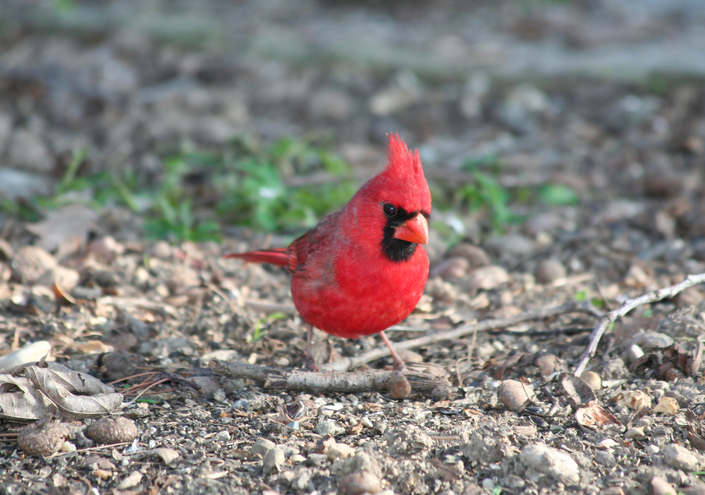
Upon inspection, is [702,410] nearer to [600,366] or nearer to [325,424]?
[600,366]

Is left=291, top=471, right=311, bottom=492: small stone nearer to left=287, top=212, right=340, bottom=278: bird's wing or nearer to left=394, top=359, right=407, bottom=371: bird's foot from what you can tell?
left=394, top=359, right=407, bottom=371: bird's foot

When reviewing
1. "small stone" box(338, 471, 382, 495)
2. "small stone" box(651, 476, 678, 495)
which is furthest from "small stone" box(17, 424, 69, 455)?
"small stone" box(651, 476, 678, 495)

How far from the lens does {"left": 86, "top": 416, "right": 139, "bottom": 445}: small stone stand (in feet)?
7.23

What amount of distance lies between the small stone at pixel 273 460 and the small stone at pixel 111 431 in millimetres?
480

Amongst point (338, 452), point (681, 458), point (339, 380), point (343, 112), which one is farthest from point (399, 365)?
point (343, 112)

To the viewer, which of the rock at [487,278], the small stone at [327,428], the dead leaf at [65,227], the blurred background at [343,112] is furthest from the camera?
the blurred background at [343,112]

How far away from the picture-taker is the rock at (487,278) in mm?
3549

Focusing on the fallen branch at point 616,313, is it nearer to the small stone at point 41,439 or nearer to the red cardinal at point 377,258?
the red cardinal at point 377,258

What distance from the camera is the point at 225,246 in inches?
157

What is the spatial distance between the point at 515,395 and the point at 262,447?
0.94 meters

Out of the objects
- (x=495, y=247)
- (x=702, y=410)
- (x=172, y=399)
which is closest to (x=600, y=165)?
(x=495, y=247)

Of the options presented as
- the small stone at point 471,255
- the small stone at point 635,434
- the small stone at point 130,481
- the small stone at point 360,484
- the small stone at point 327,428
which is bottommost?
the small stone at point 471,255

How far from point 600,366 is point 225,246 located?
2235 millimetres

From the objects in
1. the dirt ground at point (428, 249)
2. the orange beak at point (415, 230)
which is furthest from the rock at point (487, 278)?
the orange beak at point (415, 230)
